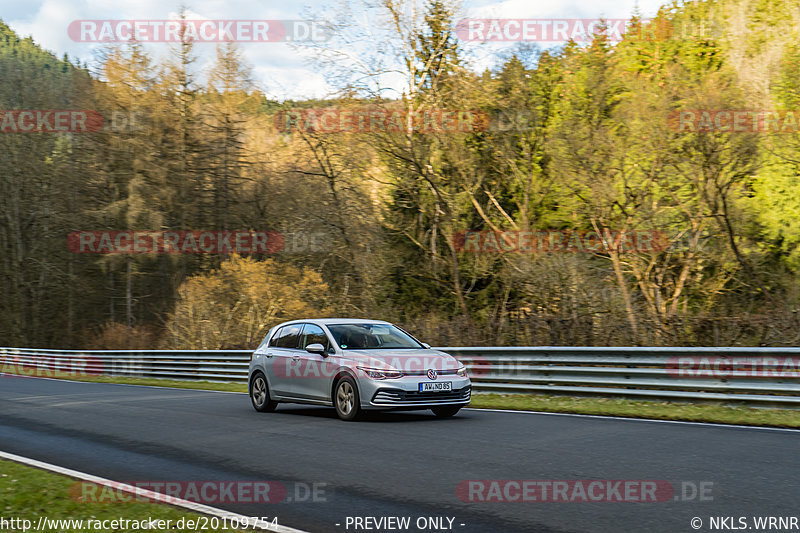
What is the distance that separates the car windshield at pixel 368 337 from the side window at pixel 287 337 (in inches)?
39.2

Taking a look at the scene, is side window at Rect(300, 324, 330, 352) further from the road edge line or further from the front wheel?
the road edge line

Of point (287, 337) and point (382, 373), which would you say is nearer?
point (382, 373)

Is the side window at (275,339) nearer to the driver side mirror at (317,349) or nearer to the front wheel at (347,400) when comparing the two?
the driver side mirror at (317,349)

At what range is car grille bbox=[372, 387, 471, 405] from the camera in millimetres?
12164

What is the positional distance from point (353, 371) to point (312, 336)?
1779 mm

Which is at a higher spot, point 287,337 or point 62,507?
point 287,337

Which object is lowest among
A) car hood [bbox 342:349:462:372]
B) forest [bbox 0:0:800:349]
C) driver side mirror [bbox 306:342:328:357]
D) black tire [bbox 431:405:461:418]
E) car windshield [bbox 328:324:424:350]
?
black tire [bbox 431:405:461:418]

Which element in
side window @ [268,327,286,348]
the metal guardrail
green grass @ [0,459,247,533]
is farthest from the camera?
side window @ [268,327,286,348]

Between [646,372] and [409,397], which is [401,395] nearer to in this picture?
[409,397]

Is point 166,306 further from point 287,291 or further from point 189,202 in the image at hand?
point 287,291

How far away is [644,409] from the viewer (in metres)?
13.1

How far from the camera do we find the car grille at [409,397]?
39.9 ft

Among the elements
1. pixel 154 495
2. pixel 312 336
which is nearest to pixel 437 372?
pixel 312 336

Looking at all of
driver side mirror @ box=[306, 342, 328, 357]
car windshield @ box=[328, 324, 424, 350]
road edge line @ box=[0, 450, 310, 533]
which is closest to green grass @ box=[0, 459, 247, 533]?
road edge line @ box=[0, 450, 310, 533]
